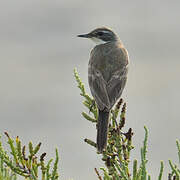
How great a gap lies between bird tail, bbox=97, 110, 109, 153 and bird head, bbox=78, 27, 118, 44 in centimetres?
326

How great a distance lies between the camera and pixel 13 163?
437 cm

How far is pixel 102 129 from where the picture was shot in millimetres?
5523

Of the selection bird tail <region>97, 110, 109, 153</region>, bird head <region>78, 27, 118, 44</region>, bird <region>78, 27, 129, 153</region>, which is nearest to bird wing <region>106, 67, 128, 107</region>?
bird <region>78, 27, 129, 153</region>

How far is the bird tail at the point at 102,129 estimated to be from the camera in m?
5.13

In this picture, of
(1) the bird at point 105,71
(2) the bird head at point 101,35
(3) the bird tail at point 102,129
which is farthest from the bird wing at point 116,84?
(2) the bird head at point 101,35

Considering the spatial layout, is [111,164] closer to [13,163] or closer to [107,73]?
[13,163]

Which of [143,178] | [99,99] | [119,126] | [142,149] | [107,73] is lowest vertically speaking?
[143,178]

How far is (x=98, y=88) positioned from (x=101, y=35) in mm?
2282

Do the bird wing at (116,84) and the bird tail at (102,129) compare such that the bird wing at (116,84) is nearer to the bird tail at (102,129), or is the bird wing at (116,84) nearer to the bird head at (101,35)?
the bird tail at (102,129)

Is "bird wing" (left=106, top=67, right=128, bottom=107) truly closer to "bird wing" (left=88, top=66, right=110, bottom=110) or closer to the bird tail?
"bird wing" (left=88, top=66, right=110, bottom=110)

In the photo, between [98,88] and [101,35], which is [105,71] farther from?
[101,35]

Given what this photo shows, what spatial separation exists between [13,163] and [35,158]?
0.85 feet

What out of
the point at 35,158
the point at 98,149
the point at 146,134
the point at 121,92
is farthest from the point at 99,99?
the point at 146,134

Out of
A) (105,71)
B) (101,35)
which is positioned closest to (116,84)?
(105,71)
